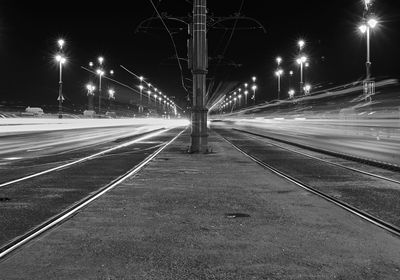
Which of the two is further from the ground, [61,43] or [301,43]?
[301,43]

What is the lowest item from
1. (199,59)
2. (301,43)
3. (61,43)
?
(199,59)

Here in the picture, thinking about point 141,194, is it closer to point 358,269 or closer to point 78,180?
point 78,180

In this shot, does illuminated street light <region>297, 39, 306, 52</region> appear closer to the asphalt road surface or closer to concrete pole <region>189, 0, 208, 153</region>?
concrete pole <region>189, 0, 208, 153</region>

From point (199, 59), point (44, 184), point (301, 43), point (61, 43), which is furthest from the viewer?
point (301, 43)

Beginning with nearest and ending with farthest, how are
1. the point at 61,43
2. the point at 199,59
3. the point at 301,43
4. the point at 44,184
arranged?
the point at 44,184
the point at 199,59
the point at 61,43
the point at 301,43

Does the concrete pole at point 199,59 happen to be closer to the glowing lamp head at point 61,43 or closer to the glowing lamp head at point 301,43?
the glowing lamp head at point 61,43

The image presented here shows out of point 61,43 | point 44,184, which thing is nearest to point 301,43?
point 61,43

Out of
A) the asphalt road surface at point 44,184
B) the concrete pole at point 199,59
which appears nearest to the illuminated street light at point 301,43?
the concrete pole at point 199,59

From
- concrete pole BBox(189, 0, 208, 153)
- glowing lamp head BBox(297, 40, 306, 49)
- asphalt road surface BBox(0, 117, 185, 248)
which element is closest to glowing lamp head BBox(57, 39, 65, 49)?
glowing lamp head BBox(297, 40, 306, 49)

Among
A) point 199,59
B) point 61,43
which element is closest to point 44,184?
point 199,59

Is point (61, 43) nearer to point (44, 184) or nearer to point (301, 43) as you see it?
point (301, 43)

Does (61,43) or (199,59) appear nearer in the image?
(199,59)

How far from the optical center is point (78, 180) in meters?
11.1

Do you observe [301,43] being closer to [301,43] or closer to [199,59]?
[301,43]
